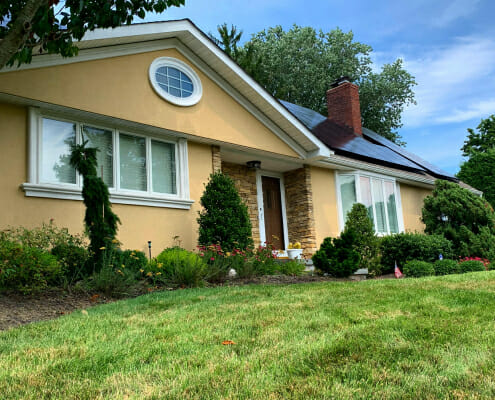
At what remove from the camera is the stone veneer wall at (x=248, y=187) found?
11.8 m

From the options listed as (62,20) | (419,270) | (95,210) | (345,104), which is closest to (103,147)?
(95,210)

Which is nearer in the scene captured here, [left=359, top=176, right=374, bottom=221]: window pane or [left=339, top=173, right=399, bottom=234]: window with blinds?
[left=339, top=173, right=399, bottom=234]: window with blinds

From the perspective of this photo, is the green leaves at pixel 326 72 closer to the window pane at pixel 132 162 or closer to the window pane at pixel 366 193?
the window pane at pixel 366 193

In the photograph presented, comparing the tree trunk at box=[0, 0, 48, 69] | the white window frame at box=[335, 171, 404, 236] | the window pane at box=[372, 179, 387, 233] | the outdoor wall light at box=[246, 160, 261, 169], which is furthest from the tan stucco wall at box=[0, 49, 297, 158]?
the window pane at box=[372, 179, 387, 233]

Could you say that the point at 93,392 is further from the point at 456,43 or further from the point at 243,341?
the point at 456,43

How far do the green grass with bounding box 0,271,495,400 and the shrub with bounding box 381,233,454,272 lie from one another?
20.5 feet

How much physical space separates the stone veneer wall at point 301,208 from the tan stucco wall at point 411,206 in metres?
4.62

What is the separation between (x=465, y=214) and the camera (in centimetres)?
1270

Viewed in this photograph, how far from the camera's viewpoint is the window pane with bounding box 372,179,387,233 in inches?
556

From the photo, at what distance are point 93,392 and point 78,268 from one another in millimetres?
4474

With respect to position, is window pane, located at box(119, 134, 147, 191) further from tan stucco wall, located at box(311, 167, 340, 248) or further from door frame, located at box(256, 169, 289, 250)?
tan stucco wall, located at box(311, 167, 340, 248)

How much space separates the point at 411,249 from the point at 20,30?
931 centimetres

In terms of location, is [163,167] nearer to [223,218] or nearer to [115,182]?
[115,182]

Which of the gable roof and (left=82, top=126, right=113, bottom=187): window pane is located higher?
the gable roof
